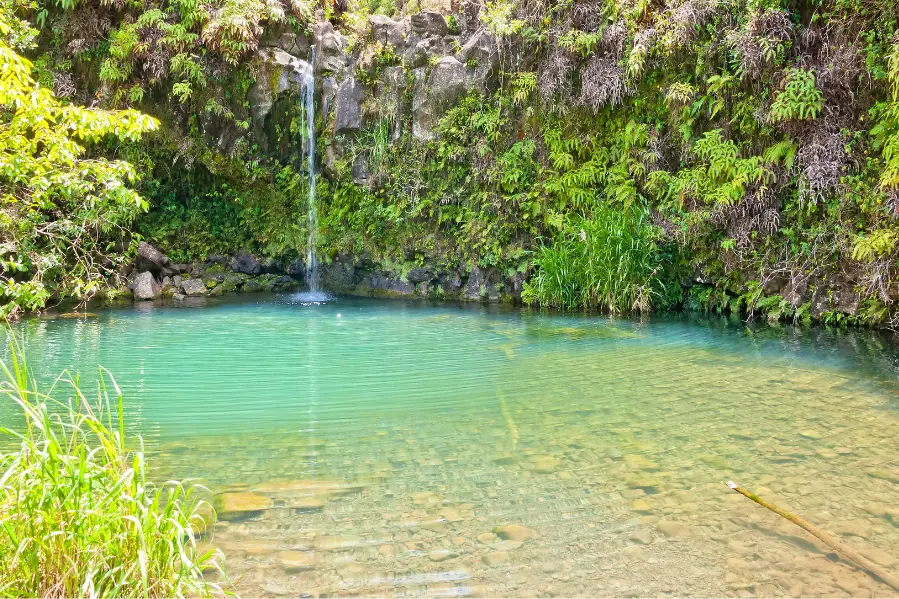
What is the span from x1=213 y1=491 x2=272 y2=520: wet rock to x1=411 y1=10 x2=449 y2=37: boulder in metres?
11.3

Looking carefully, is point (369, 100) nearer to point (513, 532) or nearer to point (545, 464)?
point (545, 464)

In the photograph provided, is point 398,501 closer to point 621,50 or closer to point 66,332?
point 66,332

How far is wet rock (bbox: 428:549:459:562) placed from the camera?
2.52 m

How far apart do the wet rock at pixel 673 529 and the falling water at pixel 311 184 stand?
36.9 feet

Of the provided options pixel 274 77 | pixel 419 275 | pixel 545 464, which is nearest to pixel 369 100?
pixel 274 77

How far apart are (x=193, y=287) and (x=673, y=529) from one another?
1212 centimetres

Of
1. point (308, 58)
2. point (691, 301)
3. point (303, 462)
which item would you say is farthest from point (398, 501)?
point (308, 58)

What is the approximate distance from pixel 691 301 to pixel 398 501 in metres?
8.22

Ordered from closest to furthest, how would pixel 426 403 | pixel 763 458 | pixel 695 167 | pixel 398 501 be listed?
1. pixel 398 501
2. pixel 763 458
3. pixel 426 403
4. pixel 695 167

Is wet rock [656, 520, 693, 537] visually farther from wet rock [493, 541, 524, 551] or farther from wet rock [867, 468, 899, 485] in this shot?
wet rock [867, 468, 899, 485]

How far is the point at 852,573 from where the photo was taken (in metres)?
2.37

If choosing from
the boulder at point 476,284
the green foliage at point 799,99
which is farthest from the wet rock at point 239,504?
the boulder at point 476,284

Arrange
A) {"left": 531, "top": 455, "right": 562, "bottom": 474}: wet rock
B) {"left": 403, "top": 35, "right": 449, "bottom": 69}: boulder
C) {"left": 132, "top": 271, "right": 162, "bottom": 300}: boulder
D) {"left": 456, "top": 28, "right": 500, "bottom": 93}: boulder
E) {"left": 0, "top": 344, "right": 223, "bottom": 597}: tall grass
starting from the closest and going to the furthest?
{"left": 0, "top": 344, "right": 223, "bottom": 597}: tall grass < {"left": 531, "top": 455, "right": 562, "bottom": 474}: wet rock < {"left": 456, "top": 28, "right": 500, "bottom": 93}: boulder < {"left": 132, "top": 271, "right": 162, "bottom": 300}: boulder < {"left": 403, "top": 35, "right": 449, "bottom": 69}: boulder

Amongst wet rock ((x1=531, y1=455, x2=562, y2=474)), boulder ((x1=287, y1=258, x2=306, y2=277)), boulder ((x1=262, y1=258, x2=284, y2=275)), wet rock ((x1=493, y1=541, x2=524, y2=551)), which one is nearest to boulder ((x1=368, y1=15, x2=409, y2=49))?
boulder ((x1=287, y1=258, x2=306, y2=277))
